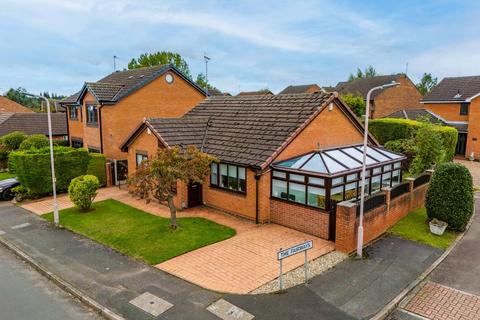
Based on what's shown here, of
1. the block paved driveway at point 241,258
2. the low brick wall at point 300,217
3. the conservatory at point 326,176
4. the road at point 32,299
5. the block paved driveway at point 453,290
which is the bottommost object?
the block paved driveway at point 453,290

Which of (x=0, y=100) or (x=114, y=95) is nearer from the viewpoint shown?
A: (x=114, y=95)

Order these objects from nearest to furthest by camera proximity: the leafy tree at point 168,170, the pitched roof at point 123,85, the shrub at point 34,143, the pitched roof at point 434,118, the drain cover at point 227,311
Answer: the drain cover at point 227,311
the leafy tree at point 168,170
the pitched roof at point 123,85
the shrub at point 34,143
the pitched roof at point 434,118

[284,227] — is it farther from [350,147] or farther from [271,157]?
[350,147]

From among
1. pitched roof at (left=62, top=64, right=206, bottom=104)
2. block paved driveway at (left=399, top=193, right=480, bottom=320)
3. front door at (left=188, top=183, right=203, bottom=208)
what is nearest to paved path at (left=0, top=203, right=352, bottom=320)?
block paved driveway at (left=399, top=193, right=480, bottom=320)

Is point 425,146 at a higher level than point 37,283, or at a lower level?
higher

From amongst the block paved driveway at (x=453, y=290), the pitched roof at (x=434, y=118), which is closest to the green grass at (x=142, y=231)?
the block paved driveway at (x=453, y=290)

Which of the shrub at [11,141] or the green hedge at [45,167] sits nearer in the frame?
the green hedge at [45,167]

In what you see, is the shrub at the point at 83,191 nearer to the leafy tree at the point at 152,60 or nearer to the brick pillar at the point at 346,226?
the brick pillar at the point at 346,226

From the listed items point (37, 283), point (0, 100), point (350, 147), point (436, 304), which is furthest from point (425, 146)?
point (0, 100)
